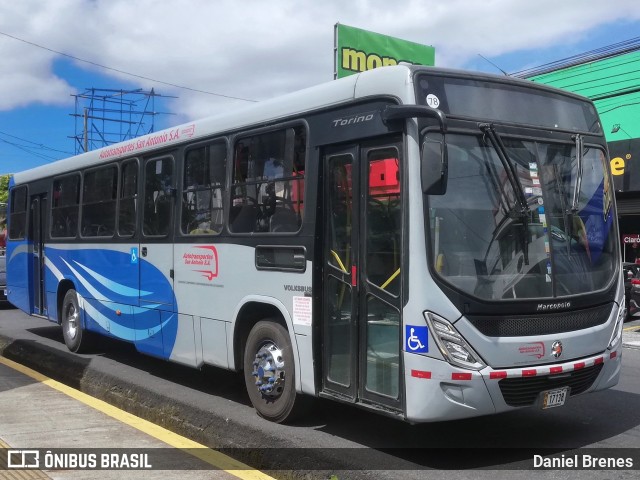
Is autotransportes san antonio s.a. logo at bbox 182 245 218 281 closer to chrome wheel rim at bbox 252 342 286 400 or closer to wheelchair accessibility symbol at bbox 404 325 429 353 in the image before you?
chrome wheel rim at bbox 252 342 286 400

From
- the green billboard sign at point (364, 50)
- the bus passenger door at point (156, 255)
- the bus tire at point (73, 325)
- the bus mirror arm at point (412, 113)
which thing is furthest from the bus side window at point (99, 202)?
the green billboard sign at point (364, 50)

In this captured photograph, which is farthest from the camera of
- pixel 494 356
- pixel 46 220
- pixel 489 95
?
pixel 46 220

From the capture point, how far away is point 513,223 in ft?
18.6

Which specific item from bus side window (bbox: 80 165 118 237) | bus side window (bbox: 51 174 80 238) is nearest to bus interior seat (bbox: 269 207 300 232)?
bus side window (bbox: 80 165 118 237)

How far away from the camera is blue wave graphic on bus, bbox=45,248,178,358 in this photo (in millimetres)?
8836

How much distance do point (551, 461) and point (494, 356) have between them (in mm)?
1063

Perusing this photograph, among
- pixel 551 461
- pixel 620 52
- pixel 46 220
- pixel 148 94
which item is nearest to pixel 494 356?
pixel 551 461

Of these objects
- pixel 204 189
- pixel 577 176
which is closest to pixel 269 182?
pixel 204 189

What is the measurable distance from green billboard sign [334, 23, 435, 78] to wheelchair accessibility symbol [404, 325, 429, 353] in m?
15.7

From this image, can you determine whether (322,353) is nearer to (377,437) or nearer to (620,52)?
(377,437)

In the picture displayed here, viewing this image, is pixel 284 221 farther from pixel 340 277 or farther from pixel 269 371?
pixel 269 371

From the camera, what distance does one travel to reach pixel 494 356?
213 inches

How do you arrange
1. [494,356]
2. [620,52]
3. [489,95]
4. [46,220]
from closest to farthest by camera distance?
[494,356] → [489,95] → [46,220] → [620,52]

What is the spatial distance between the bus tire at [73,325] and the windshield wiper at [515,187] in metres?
7.67
